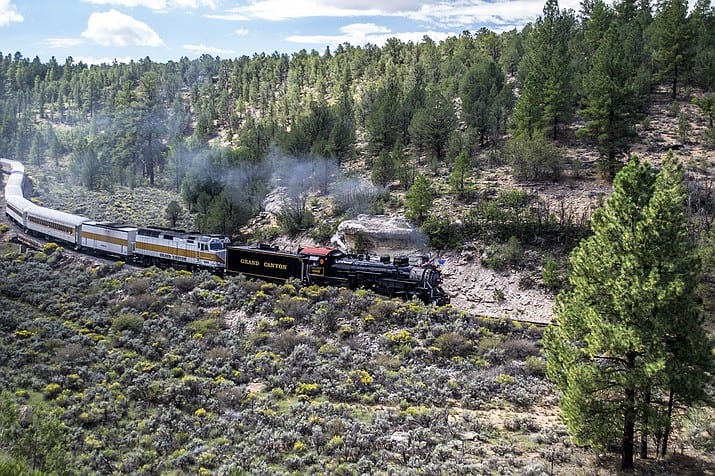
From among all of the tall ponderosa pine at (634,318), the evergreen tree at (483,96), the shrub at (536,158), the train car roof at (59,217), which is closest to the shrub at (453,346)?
the tall ponderosa pine at (634,318)

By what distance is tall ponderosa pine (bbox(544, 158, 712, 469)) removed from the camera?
13.8m

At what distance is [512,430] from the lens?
736 inches

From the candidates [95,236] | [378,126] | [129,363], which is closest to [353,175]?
[378,126]

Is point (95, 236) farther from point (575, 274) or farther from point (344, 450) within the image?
point (575, 274)

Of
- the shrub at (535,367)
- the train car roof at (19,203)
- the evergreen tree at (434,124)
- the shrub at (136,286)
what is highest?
the evergreen tree at (434,124)

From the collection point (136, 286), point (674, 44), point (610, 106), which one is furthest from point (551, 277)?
point (674, 44)

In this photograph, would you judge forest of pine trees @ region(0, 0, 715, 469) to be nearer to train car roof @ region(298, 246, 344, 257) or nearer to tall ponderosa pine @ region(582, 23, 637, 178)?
tall ponderosa pine @ region(582, 23, 637, 178)

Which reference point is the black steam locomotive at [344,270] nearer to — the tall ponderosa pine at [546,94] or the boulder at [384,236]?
the boulder at [384,236]

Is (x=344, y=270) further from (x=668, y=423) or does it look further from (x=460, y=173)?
(x=668, y=423)

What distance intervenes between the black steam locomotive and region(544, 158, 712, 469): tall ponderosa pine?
16669 mm

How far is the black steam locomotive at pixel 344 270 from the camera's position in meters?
31.9

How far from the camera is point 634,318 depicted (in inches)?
558

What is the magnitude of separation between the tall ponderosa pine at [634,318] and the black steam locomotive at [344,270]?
16.7 m

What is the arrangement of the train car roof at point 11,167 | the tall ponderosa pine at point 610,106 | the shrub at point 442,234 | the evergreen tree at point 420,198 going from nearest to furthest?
the shrub at point 442,234 → the tall ponderosa pine at point 610,106 → the evergreen tree at point 420,198 → the train car roof at point 11,167
